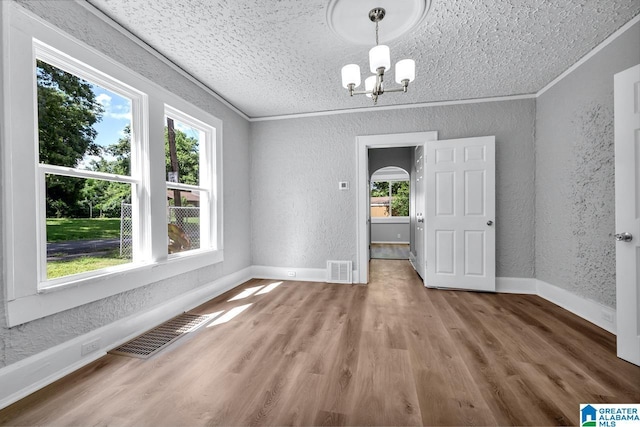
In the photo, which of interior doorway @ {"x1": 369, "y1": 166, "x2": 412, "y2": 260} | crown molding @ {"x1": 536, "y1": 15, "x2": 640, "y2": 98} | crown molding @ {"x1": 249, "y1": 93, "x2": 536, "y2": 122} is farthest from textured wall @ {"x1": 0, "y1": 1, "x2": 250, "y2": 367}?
interior doorway @ {"x1": 369, "y1": 166, "x2": 412, "y2": 260}

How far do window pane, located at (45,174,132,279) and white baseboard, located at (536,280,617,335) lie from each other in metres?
Answer: 4.45

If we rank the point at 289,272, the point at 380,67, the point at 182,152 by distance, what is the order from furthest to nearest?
the point at 289,272
the point at 182,152
the point at 380,67

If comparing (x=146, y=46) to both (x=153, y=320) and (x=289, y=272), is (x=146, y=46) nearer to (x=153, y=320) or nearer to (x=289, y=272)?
(x=153, y=320)

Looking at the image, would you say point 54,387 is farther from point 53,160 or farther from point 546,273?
point 546,273

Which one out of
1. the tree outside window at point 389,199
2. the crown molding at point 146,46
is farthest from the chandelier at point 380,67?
the tree outside window at point 389,199

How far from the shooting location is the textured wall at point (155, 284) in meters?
1.60

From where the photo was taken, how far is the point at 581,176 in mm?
2660

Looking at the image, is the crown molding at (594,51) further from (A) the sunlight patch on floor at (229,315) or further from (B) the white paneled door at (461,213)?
(A) the sunlight patch on floor at (229,315)

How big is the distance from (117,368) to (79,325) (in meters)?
0.43

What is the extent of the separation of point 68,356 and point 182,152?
213 cm

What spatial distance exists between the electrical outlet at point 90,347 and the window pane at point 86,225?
54 centimetres

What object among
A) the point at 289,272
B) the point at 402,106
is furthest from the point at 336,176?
the point at 289,272

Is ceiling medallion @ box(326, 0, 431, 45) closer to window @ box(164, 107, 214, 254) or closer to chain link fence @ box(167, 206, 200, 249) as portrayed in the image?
window @ box(164, 107, 214, 254)

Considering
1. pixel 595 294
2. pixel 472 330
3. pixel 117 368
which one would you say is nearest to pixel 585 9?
pixel 595 294
